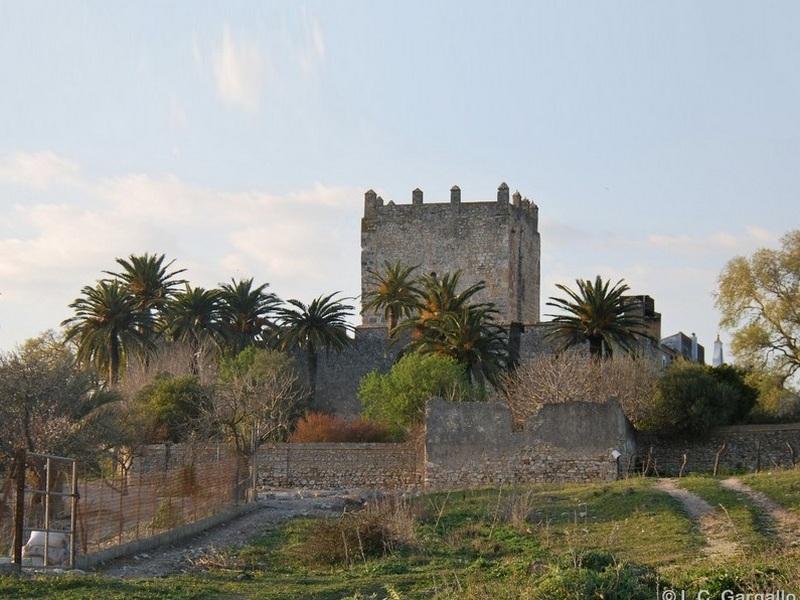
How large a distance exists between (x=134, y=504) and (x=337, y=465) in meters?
17.4

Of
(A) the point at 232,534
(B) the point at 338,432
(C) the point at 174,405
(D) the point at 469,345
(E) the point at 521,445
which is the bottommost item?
(A) the point at 232,534

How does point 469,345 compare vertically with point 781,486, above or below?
above

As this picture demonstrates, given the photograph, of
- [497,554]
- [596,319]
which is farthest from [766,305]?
[497,554]

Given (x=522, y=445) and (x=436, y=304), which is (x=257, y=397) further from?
(x=522, y=445)

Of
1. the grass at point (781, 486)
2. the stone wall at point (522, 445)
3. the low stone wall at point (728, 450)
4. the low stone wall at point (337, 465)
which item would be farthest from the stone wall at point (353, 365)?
the grass at point (781, 486)

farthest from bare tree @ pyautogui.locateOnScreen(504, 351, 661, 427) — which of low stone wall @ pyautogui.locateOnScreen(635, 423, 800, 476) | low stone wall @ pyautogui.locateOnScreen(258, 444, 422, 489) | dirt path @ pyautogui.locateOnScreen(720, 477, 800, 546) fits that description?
dirt path @ pyautogui.locateOnScreen(720, 477, 800, 546)

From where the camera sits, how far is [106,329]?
166 ft

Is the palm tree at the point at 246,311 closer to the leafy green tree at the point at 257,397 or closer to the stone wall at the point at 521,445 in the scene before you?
the leafy green tree at the point at 257,397

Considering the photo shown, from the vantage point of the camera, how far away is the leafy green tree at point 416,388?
43.8 m

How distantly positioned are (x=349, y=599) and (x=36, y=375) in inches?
966

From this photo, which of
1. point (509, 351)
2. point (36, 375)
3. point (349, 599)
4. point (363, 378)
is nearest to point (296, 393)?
point (363, 378)

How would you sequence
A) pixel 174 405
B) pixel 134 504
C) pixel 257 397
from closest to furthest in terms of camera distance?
1. pixel 134 504
2. pixel 257 397
3. pixel 174 405

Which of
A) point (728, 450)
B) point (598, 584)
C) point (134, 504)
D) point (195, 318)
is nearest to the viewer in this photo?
point (598, 584)

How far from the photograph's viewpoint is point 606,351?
Result: 49344 millimetres
